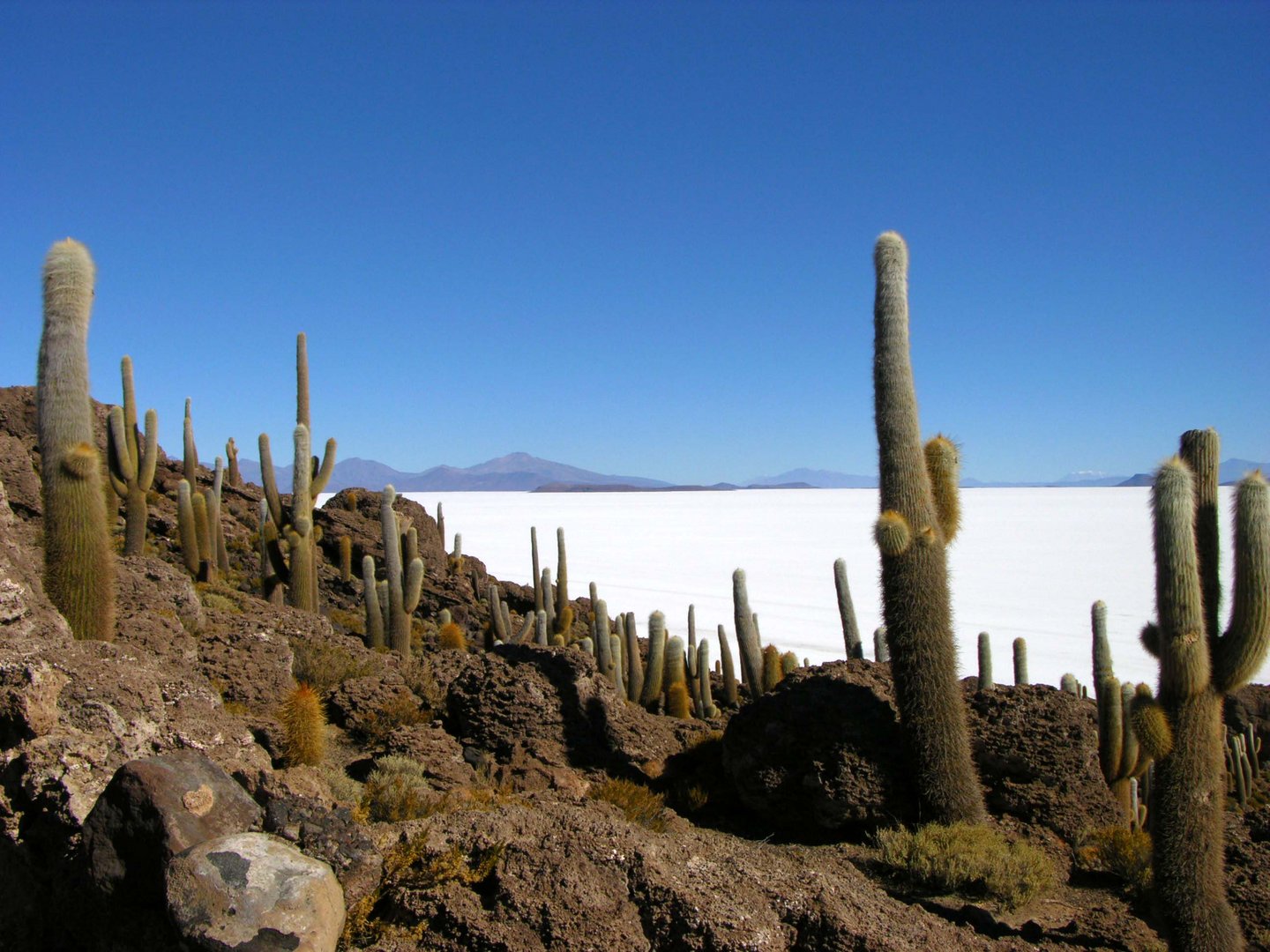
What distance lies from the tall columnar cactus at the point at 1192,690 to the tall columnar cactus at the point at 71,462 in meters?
6.95

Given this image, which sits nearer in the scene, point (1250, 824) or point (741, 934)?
point (741, 934)

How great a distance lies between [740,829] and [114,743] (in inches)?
184

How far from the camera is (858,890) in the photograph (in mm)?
4199

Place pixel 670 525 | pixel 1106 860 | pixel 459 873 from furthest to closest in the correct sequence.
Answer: pixel 670 525 < pixel 1106 860 < pixel 459 873

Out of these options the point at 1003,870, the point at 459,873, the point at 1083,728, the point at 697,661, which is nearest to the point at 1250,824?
the point at 1083,728

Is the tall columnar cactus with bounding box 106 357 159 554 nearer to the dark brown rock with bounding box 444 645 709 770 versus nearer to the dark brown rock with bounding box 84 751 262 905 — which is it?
the dark brown rock with bounding box 444 645 709 770

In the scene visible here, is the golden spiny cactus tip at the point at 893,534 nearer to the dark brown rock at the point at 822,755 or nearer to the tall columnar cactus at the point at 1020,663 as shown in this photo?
the dark brown rock at the point at 822,755

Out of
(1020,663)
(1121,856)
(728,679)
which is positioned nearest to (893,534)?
(1121,856)

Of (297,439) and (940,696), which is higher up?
(297,439)

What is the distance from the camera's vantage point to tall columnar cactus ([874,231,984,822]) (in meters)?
6.68

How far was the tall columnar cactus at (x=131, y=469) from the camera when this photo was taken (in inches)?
573

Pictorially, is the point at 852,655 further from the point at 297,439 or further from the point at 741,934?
the point at 297,439

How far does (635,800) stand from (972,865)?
95.8 inches

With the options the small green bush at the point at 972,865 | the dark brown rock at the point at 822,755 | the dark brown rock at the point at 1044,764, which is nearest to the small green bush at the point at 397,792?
the dark brown rock at the point at 822,755
